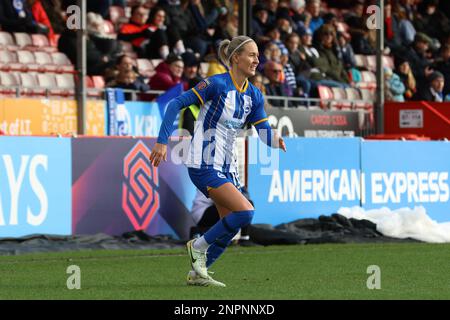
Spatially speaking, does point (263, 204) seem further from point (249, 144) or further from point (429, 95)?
point (429, 95)

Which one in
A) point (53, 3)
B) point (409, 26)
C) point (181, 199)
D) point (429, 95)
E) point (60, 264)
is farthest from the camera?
point (409, 26)

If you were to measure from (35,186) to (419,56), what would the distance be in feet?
47.9

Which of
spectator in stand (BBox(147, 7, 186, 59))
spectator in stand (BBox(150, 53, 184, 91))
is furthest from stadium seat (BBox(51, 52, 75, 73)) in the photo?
spectator in stand (BBox(147, 7, 186, 59))

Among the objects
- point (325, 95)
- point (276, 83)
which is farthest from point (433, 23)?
point (276, 83)

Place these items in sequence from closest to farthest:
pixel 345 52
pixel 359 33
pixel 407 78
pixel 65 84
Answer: pixel 65 84
pixel 345 52
pixel 407 78
pixel 359 33

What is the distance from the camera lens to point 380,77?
2133 centimetres

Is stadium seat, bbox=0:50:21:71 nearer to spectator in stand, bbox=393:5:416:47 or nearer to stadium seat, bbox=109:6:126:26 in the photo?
stadium seat, bbox=109:6:126:26

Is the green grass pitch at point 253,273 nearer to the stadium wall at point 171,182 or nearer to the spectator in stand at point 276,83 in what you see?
the stadium wall at point 171,182

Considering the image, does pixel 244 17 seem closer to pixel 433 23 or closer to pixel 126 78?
pixel 126 78

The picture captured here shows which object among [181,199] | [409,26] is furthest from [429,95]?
[181,199]

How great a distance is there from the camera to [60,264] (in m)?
12.2

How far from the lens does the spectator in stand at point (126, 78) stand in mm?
18922

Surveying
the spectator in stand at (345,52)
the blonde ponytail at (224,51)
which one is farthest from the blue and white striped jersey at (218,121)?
the spectator in stand at (345,52)
